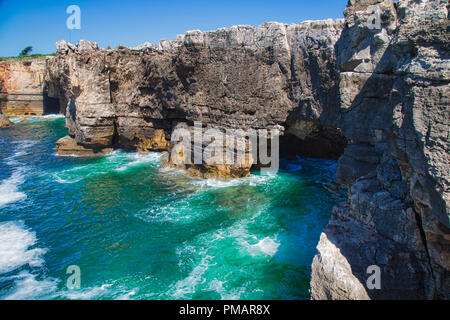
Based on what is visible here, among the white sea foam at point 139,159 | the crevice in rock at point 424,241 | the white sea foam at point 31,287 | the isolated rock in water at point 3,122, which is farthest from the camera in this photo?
the isolated rock in water at point 3,122

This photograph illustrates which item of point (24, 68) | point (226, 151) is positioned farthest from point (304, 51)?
point (24, 68)

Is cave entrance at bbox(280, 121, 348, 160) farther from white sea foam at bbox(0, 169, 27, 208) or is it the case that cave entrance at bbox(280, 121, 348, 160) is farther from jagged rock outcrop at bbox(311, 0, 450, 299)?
white sea foam at bbox(0, 169, 27, 208)

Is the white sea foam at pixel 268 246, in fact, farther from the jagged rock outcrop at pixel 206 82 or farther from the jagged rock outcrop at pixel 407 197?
the jagged rock outcrop at pixel 206 82

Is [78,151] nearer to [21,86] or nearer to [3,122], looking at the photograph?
[3,122]

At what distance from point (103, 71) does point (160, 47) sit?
19.4 ft

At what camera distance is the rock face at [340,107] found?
270 inches

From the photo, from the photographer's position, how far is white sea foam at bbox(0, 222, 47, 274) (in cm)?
1283

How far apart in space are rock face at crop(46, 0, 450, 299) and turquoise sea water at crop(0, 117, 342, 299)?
2.88 m

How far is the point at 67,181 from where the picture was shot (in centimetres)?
2195

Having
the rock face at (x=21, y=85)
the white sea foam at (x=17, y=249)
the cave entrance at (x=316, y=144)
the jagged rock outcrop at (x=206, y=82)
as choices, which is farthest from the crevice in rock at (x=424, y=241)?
the rock face at (x=21, y=85)

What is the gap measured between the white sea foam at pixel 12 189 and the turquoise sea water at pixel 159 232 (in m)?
0.08

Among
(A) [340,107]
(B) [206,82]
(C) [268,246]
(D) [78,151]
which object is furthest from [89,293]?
(D) [78,151]

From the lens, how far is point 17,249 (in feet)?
45.4

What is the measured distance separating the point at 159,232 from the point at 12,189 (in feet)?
43.5
